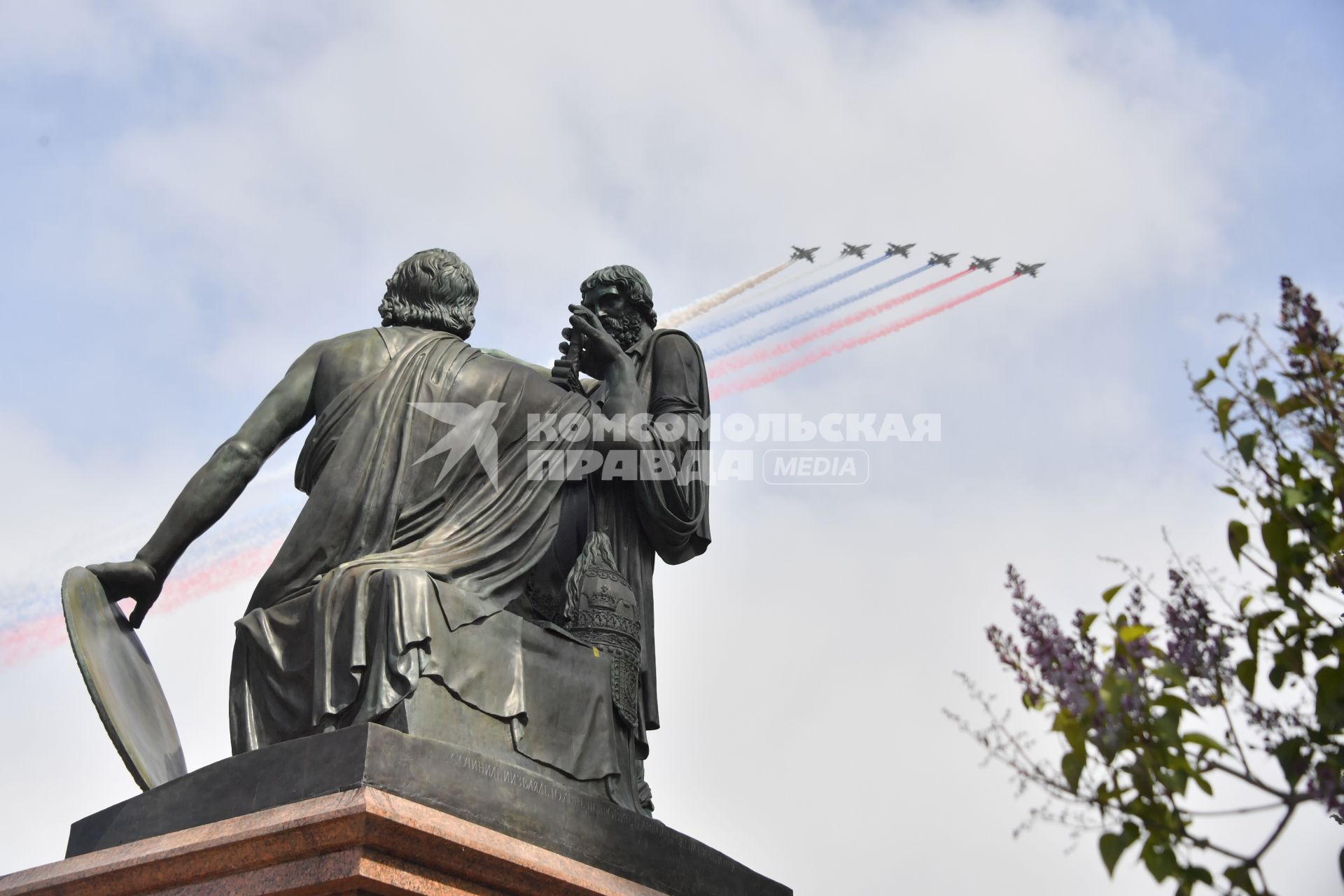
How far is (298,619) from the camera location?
8.92 m

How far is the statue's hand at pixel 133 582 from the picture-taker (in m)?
9.58

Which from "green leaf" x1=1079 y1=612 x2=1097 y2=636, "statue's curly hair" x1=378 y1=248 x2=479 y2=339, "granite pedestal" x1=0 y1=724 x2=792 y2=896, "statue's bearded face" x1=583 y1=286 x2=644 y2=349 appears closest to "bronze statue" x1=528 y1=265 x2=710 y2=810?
"statue's bearded face" x1=583 y1=286 x2=644 y2=349

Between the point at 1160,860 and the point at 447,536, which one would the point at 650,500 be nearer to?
the point at 447,536

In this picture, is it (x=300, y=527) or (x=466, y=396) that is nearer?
(x=300, y=527)

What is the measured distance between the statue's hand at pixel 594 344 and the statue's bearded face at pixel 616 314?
13.7 inches

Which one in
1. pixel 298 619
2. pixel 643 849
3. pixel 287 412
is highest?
pixel 287 412

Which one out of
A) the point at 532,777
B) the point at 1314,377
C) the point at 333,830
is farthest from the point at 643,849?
the point at 1314,377

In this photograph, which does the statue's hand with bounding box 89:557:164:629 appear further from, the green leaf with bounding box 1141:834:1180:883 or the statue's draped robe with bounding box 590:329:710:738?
the green leaf with bounding box 1141:834:1180:883

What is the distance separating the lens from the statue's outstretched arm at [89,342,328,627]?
31.6ft

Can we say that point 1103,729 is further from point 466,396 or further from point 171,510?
point 171,510

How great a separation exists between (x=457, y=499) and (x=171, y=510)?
6.17ft

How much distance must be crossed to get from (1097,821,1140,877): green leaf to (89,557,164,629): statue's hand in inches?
253

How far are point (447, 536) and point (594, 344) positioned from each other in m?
2.09

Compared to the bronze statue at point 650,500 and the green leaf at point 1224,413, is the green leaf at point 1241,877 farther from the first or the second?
the bronze statue at point 650,500
